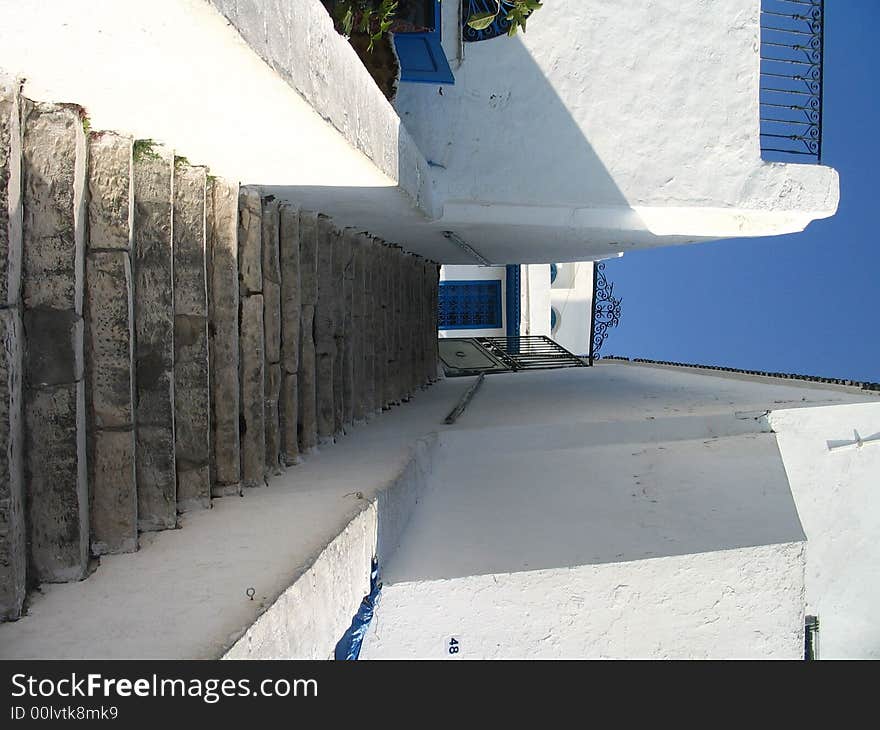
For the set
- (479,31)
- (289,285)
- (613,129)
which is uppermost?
(479,31)

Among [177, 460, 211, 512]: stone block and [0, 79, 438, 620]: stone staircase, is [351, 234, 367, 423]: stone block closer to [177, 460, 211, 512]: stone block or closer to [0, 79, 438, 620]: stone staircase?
[0, 79, 438, 620]: stone staircase

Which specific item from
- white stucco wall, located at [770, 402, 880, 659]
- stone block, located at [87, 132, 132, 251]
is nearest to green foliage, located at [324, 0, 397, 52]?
stone block, located at [87, 132, 132, 251]

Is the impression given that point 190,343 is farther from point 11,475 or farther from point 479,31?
point 479,31

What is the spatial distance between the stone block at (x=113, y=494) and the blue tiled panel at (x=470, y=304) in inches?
471

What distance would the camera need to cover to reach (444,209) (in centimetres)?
574

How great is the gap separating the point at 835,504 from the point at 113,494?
14.8ft

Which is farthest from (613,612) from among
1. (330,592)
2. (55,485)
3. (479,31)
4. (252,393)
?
(479,31)

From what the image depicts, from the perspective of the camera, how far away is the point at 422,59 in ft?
17.6

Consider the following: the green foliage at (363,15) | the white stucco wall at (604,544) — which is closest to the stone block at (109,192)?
the white stucco wall at (604,544)

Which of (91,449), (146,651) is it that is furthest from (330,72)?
(146,651)

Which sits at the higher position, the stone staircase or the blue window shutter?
the blue window shutter

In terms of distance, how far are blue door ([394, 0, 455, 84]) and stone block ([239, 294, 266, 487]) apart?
2.81 metres

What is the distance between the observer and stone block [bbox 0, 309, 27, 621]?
1893 mm
